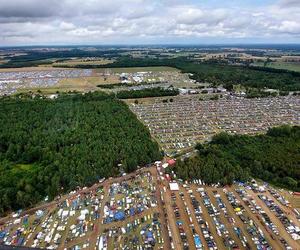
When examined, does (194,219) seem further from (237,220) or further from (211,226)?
(237,220)

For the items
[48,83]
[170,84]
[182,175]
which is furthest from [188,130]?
[48,83]

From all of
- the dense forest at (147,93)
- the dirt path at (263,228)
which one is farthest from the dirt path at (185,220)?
the dense forest at (147,93)

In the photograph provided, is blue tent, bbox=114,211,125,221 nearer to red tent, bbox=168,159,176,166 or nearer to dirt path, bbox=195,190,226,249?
dirt path, bbox=195,190,226,249

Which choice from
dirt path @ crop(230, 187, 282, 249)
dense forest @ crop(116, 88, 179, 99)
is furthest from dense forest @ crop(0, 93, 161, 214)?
dense forest @ crop(116, 88, 179, 99)

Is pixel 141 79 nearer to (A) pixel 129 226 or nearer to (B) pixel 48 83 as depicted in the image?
(B) pixel 48 83

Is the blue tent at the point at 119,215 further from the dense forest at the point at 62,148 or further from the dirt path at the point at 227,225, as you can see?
the dirt path at the point at 227,225
